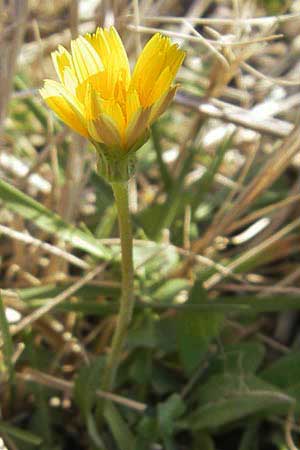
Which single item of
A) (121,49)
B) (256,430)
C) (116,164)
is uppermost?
(121,49)

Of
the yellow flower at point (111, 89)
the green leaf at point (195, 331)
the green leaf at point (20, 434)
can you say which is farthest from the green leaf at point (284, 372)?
the yellow flower at point (111, 89)

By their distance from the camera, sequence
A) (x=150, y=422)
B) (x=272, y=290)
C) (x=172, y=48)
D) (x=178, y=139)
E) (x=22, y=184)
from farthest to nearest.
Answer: (x=178, y=139)
(x=22, y=184)
(x=272, y=290)
(x=150, y=422)
(x=172, y=48)

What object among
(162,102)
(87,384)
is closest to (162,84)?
(162,102)

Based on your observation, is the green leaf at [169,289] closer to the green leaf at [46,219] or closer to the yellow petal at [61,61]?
the green leaf at [46,219]

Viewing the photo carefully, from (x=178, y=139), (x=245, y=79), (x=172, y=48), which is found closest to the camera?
(x=172, y=48)

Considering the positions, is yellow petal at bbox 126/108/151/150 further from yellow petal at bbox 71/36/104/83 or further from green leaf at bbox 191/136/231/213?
green leaf at bbox 191/136/231/213

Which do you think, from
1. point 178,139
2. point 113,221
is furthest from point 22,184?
point 178,139

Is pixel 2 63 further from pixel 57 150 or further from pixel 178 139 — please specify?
pixel 178 139

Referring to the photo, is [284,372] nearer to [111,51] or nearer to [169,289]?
[169,289]
